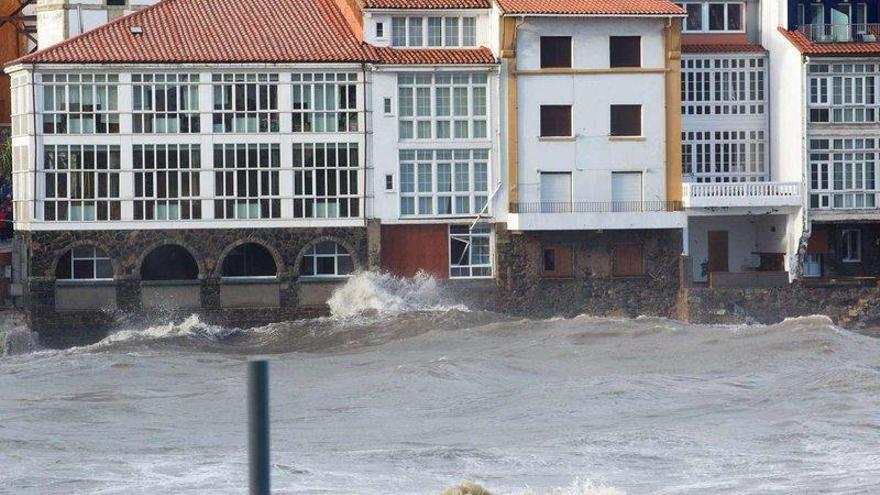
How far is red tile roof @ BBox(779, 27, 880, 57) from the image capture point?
51625 millimetres

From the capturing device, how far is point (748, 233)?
5388 centimetres

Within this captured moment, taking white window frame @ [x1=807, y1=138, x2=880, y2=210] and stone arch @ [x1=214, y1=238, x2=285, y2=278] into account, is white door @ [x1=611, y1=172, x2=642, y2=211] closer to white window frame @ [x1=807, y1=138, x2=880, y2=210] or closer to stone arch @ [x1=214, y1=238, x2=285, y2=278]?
white window frame @ [x1=807, y1=138, x2=880, y2=210]

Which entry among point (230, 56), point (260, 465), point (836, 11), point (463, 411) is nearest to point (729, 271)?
point (836, 11)

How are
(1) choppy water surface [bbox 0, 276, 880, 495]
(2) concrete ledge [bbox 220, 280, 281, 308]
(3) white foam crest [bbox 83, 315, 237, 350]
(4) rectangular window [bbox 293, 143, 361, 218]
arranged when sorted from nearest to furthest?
1. (1) choppy water surface [bbox 0, 276, 880, 495]
2. (3) white foam crest [bbox 83, 315, 237, 350]
3. (2) concrete ledge [bbox 220, 280, 281, 308]
4. (4) rectangular window [bbox 293, 143, 361, 218]

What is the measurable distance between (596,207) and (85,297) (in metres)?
13.8

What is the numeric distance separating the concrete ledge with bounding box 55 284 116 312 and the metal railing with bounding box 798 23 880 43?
67.6ft

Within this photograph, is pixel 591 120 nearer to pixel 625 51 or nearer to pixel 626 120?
pixel 626 120

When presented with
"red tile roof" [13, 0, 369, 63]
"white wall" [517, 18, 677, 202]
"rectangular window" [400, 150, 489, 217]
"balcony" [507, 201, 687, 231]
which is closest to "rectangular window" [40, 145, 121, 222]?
"red tile roof" [13, 0, 369, 63]

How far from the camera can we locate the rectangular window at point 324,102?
4925cm

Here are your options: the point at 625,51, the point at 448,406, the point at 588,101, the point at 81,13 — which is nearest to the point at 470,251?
the point at 588,101

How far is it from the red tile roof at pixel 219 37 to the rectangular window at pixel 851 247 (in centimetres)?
1521

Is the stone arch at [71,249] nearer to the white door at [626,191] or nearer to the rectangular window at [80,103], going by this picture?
the rectangular window at [80,103]

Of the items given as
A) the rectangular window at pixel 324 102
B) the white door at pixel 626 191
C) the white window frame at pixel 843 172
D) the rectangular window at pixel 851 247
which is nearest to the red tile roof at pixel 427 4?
the rectangular window at pixel 324 102

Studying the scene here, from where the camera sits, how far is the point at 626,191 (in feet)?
167
